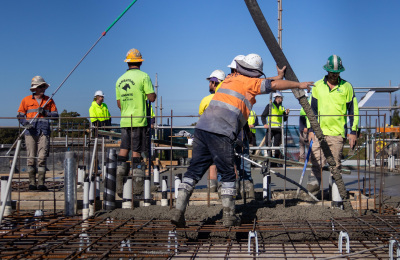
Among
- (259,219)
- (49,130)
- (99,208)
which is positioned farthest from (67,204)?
(49,130)

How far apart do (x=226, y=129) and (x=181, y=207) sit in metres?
0.93

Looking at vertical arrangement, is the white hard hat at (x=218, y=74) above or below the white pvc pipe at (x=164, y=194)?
above

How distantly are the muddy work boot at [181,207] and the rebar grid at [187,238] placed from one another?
85 mm

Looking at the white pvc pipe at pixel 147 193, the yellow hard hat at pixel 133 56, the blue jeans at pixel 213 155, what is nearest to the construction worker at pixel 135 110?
the yellow hard hat at pixel 133 56

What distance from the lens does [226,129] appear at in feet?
17.9

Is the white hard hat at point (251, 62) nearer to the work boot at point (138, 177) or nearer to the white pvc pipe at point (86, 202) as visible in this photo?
the white pvc pipe at point (86, 202)

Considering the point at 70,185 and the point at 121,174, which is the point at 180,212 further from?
the point at 121,174

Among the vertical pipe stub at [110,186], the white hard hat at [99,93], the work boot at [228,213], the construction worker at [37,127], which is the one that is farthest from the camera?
the white hard hat at [99,93]

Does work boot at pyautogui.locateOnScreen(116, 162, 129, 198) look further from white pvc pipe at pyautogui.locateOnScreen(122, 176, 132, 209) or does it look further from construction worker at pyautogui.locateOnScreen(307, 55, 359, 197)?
construction worker at pyautogui.locateOnScreen(307, 55, 359, 197)

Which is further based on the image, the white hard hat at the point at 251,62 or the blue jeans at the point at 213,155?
the white hard hat at the point at 251,62

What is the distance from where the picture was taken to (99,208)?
667 centimetres

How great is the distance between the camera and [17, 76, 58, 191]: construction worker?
345 inches

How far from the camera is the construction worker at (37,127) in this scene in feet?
28.8

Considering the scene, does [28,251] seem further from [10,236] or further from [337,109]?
[337,109]
